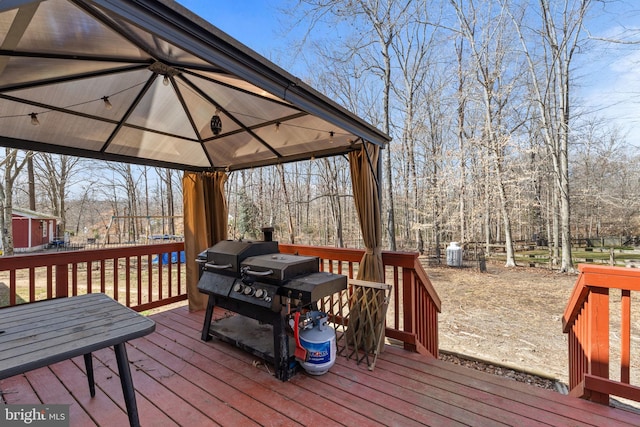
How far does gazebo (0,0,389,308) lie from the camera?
1.45m

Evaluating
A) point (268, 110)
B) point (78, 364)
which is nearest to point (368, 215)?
point (268, 110)

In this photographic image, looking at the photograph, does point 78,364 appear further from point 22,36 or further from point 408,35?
point 408,35

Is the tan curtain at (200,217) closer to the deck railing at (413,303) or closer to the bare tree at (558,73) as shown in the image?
the deck railing at (413,303)

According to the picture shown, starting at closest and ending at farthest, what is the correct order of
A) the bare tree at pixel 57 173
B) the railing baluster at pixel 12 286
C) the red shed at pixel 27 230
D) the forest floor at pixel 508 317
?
the railing baluster at pixel 12 286
the forest floor at pixel 508 317
the bare tree at pixel 57 173
the red shed at pixel 27 230

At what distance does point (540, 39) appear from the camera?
11078mm

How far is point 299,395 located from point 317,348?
13.3 inches

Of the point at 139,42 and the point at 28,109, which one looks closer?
the point at 139,42

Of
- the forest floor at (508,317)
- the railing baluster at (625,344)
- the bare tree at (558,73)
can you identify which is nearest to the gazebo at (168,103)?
the railing baluster at (625,344)

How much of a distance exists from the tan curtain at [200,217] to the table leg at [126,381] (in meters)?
2.32

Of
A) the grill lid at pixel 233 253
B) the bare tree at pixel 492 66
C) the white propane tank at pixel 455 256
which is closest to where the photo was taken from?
the grill lid at pixel 233 253

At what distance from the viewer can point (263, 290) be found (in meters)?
2.26

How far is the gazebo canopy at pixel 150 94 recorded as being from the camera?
4.65 ft

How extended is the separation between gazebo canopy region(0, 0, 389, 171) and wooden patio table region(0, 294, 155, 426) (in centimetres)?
128

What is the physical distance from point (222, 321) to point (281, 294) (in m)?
1.27
